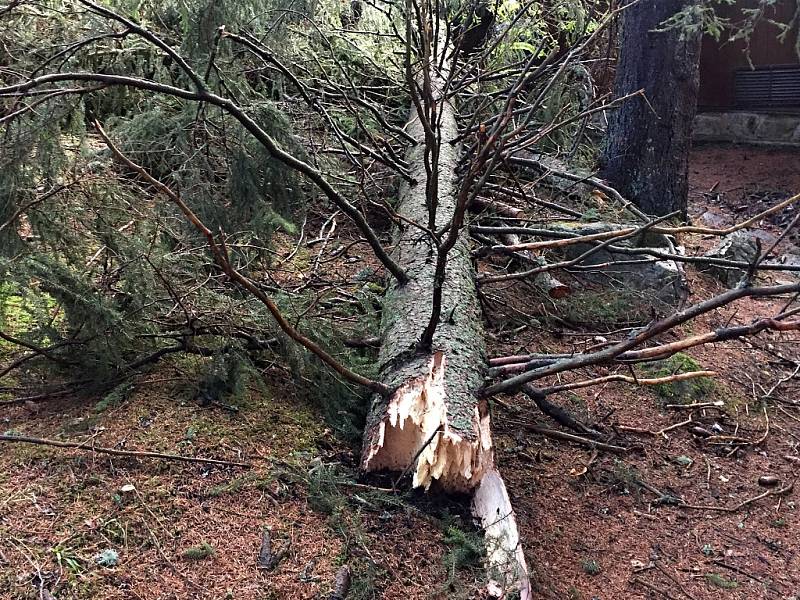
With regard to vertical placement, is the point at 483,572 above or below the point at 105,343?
below

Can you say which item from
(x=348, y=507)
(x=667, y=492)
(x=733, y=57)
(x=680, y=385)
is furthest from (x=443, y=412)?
(x=733, y=57)

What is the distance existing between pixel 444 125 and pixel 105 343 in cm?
329

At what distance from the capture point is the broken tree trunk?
255 cm

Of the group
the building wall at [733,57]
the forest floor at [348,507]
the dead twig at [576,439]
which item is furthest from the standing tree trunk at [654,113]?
the building wall at [733,57]

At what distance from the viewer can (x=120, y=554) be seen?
2148 millimetres

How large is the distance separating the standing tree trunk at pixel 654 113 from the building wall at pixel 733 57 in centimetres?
610

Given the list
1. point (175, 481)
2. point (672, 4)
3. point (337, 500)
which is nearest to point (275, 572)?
point (337, 500)

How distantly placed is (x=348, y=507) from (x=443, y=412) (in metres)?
0.51

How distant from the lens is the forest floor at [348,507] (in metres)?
2.17

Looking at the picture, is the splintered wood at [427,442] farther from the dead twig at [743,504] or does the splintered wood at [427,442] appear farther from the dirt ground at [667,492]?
the dead twig at [743,504]

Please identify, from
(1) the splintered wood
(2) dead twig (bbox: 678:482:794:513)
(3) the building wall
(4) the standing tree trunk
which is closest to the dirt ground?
(2) dead twig (bbox: 678:482:794:513)

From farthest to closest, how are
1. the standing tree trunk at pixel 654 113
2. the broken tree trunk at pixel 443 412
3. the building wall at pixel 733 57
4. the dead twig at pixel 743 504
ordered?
the building wall at pixel 733 57 → the standing tree trunk at pixel 654 113 → the dead twig at pixel 743 504 → the broken tree trunk at pixel 443 412

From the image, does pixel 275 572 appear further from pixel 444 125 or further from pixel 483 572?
pixel 444 125

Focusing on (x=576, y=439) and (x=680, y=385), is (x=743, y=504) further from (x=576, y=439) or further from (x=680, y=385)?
(x=680, y=385)
